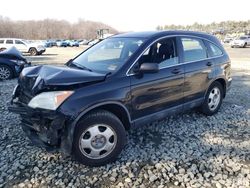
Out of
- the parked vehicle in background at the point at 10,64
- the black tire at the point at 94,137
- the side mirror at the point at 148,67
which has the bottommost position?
the black tire at the point at 94,137

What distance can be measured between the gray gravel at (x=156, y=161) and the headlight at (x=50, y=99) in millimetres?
917

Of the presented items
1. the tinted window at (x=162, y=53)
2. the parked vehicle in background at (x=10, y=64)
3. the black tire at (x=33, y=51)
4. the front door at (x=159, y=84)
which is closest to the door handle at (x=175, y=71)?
the front door at (x=159, y=84)

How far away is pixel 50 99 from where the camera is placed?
3.39 m

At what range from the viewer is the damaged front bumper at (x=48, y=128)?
11.0 feet

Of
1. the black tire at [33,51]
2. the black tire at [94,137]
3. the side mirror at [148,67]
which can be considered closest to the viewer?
the black tire at [94,137]

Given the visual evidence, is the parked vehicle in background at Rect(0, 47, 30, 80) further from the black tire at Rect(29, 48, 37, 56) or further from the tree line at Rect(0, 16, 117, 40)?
the tree line at Rect(0, 16, 117, 40)

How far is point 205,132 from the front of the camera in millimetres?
4922

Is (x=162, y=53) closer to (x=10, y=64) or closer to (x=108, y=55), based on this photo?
(x=108, y=55)

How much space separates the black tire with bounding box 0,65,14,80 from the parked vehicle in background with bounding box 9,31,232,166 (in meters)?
6.61

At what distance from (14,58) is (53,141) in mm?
8189

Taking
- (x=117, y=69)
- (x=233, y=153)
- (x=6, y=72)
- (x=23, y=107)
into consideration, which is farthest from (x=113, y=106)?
(x=6, y=72)

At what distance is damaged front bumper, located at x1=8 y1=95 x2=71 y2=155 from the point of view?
3.35m

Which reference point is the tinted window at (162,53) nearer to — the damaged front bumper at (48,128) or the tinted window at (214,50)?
the tinted window at (214,50)

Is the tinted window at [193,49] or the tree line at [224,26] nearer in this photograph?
the tinted window at [193,49]
